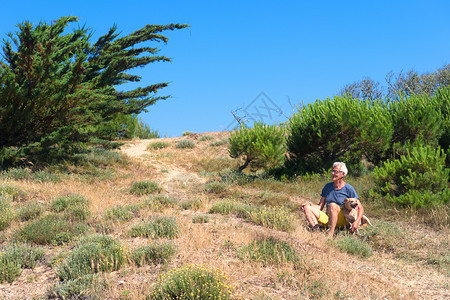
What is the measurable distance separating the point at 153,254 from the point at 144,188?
22.3 ft

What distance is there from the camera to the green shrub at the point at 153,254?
5.62 meters

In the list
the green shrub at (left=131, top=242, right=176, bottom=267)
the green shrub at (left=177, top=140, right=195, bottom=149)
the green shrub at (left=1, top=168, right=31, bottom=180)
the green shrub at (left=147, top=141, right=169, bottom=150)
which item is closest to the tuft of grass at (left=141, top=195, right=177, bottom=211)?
the green shrub at (left=131, top=242, right=176, bottom=267)

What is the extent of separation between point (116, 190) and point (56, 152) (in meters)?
5.31

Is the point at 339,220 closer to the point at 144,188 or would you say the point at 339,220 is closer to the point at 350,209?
the point at 350,209

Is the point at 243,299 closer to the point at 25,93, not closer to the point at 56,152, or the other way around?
the point at 25,93

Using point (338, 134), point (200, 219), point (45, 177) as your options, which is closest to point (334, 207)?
point (200, 219)

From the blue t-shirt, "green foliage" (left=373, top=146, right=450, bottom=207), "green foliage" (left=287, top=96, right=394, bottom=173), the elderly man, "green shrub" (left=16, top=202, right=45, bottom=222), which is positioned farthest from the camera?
"green foliage" (left=287, top=96, right=394, bottom=173)

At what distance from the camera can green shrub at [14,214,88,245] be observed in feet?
22.9

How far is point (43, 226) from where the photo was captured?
7.23 meters

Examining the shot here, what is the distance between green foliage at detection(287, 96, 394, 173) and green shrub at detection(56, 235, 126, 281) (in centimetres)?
1081

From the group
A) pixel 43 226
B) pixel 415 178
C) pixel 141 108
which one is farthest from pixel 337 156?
pixel 43 226

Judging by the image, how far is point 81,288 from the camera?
486cm

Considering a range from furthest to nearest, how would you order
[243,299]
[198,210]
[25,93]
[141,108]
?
[141,108] < [25,93] < [198,210] < [243,299]

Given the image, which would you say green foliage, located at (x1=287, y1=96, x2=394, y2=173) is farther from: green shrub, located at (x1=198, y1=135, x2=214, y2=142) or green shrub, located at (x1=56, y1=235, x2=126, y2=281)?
green shrub, located at (x1=198, y1=135, x2=214, y2=142)
